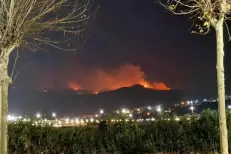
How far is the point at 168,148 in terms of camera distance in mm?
15141

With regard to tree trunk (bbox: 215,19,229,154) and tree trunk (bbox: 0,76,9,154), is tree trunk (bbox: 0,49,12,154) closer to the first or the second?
tree trunk (bbox: 0,76,9,154)

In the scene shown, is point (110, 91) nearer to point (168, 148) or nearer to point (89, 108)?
point (89, 108)

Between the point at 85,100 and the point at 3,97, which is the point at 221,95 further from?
the point at 85,100

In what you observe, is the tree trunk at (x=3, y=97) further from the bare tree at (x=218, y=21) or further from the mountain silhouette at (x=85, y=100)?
the mountain silhouette at (x=85, y=100)

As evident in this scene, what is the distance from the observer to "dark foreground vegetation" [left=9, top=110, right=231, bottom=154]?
14750 mm

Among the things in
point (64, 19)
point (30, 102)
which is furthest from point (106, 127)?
point (30, 102)

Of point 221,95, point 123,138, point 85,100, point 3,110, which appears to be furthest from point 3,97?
point 85,100

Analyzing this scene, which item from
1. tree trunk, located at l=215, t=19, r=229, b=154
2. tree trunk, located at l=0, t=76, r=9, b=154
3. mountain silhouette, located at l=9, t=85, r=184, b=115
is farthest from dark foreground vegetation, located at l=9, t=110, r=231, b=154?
mountain silhouette, located at l=9, t=85, r=184, b=115

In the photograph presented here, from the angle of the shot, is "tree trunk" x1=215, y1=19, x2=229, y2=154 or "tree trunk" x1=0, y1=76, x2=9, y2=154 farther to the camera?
"tree trunk" x1=0, y1=76, x2=9, y2=154

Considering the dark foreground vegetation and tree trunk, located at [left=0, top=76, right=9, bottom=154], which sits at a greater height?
tree trunk, located at [left=0, top=76, right=9, bottom=154]

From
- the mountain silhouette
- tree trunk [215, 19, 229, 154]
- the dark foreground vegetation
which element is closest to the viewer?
tree trunk [215, 19, 229, 154]

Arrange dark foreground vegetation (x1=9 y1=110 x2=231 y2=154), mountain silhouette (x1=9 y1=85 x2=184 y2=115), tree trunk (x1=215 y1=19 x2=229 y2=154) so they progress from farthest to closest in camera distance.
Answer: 1. mountain silhouette (x1=9 y1=85 x2=184 y2=115)
2. dark foreground vegetation (x1=9 y1=110 x2=231 y2=154)
3. tree trunk (x1=215 y1=19 x2=229 y2=154)

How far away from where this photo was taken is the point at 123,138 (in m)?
15.3

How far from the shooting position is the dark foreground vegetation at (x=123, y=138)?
48.4 feet
